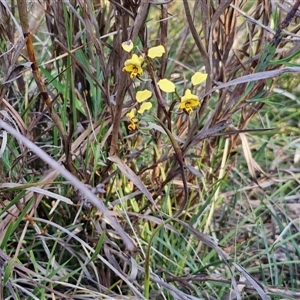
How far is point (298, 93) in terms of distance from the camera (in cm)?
148

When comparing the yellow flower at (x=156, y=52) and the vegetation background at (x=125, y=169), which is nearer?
the yellow flower at (x=156, y=52)

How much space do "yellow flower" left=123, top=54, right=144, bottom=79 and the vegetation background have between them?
0.02m

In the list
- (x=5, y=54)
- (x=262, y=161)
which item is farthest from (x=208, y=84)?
(x=262, y=161)

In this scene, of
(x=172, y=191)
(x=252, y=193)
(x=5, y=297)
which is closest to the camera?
(x=5, y=297)

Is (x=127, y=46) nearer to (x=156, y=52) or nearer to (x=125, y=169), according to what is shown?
(x=156, y=52)

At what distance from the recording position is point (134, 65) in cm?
63

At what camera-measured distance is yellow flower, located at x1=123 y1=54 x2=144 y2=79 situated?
62 centimetres

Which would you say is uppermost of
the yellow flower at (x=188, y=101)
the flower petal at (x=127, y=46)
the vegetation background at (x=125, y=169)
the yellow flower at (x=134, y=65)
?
the flower petal at (x=127, y=46)

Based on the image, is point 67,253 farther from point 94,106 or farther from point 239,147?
point 239,147

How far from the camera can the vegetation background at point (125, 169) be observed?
2.40 ft

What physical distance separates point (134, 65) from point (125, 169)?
0.17 metres

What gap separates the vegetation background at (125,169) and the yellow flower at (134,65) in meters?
0.02

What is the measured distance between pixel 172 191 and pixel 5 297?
0.35 m

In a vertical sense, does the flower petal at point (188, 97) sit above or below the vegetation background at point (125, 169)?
above
